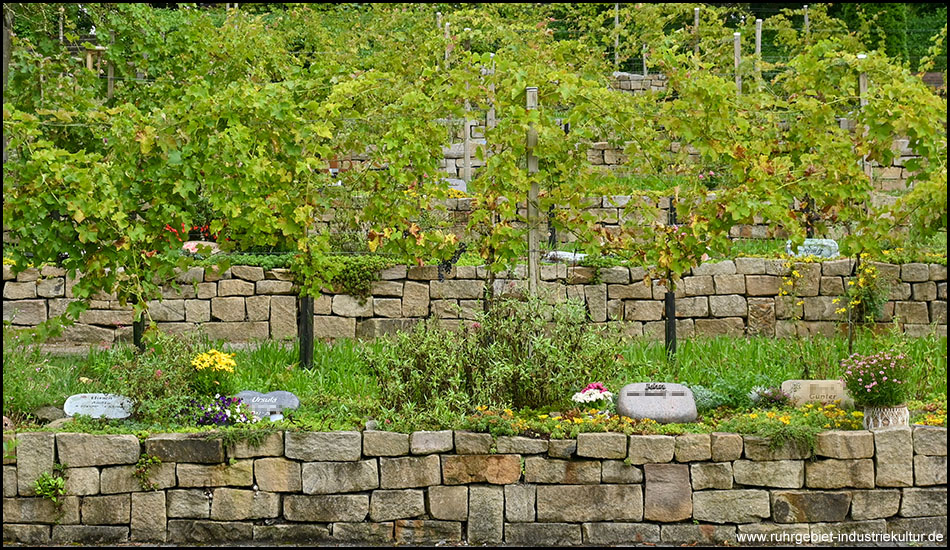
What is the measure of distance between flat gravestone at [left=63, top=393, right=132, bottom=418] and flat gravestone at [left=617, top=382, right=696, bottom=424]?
2.89 meters

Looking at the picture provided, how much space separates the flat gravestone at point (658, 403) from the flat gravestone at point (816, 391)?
78 centimetres

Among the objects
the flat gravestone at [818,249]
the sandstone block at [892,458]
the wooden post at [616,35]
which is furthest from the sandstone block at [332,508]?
the wooden post at [616,35]

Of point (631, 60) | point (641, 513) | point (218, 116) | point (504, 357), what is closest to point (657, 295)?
point (504, 357)

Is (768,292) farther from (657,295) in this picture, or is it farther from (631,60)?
(631,60)

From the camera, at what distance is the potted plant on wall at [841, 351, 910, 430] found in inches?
217

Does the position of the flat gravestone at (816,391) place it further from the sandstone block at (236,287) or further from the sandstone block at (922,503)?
the sandstone block at (236,287)

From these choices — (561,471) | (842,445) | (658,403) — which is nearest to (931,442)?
(842,445)

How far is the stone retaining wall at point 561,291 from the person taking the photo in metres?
8.48

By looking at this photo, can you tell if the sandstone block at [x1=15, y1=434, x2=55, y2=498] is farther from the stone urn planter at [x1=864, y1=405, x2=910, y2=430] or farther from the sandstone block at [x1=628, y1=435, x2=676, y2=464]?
the stone urn planter at [x1=864, y1=405, x2=910, y2=430]

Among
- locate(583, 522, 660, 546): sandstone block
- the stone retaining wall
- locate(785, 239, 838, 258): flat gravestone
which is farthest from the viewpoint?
locate(785, 239, 838, 258): flat gravestone

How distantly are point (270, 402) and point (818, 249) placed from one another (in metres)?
5.33

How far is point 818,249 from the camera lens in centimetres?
898

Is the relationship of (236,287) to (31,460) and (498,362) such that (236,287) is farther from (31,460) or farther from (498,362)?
(498,362)

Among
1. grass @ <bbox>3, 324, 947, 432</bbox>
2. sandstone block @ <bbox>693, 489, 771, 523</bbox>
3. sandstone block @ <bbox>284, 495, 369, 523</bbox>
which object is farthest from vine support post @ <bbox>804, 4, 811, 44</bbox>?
sandstone block @ <bbox>284, 495, 369, 523</bbox>
